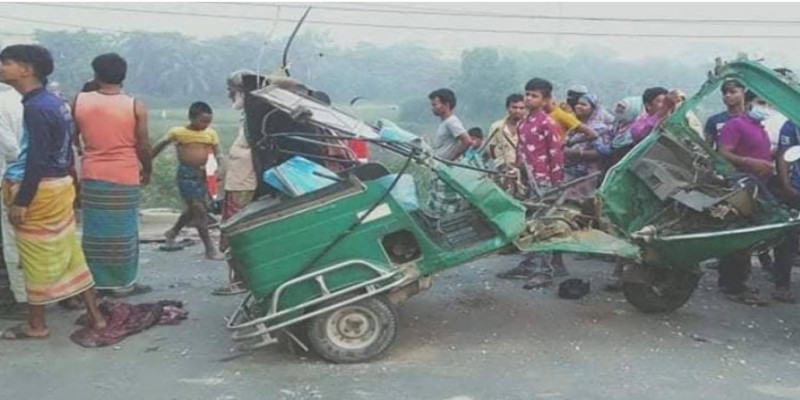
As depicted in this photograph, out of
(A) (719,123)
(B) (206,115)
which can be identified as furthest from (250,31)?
(A) (719,123)

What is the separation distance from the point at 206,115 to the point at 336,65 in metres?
9.55

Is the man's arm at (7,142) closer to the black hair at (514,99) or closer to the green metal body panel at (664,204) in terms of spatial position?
the green metal body panel at (664,204)

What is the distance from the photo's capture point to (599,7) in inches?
901

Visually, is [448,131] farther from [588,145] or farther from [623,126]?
[623,126]

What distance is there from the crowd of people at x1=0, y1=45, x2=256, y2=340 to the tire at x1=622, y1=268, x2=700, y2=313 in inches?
102

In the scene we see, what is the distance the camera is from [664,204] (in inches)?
233

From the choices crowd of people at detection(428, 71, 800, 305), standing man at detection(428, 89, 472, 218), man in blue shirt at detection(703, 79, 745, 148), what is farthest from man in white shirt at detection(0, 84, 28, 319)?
man in blue shirt at detection(703, 79, 745, 148)

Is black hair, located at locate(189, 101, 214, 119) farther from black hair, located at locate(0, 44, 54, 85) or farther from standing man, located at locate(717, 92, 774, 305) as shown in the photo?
standing man, located at locate(717, 92, 774, 305)

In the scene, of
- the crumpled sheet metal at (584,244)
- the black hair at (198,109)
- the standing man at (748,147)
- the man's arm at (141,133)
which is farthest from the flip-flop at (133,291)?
the standing man at (748,147)

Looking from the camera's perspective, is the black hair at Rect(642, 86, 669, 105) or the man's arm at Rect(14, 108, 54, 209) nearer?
the man's arm at Rect(14, 108, 54, 209)

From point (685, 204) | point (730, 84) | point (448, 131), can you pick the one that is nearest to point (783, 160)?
point (730, 84)

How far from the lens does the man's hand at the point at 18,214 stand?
521 cm

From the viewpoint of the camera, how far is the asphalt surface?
4703 millimetres

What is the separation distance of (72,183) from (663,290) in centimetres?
381
